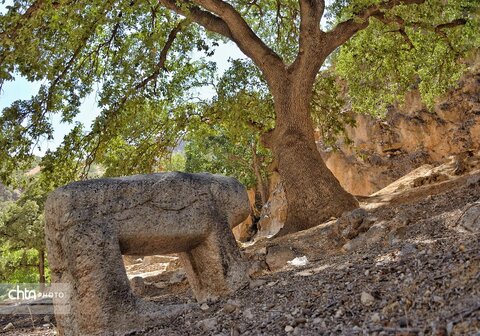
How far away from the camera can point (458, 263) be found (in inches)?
161

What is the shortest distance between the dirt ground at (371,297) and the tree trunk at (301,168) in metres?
3.91

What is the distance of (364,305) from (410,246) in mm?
1711

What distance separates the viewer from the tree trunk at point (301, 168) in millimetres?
11219

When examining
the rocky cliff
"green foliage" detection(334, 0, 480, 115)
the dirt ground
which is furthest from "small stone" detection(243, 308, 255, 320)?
the rocky cliff

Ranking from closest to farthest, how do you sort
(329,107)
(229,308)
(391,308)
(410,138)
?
(391,308), (229,308), (329,107), (410,138)

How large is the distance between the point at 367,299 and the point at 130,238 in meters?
2.51

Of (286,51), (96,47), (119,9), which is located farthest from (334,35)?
(96,47)

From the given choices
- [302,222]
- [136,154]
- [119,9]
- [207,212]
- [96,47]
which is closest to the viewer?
[207,212]

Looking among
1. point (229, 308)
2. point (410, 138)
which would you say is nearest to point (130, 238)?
point (229, 308)

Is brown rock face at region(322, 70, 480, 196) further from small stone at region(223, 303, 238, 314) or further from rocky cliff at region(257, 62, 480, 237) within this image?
small stone at region(223, 303, 238, 314)

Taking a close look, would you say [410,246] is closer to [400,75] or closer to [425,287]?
[425,287]

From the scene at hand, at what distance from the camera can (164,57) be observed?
1343 centimetres

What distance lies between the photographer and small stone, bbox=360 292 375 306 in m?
3.98

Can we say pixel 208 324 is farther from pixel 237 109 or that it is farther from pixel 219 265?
pixel 237 109
